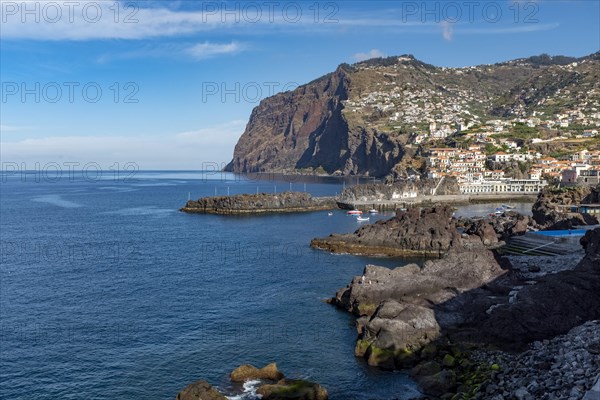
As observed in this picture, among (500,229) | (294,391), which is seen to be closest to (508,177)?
(500,229)

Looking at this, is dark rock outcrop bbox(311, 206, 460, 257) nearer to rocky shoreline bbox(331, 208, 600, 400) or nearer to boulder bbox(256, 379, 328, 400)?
rocky shoreline bbox(331, 208, 600, 400)

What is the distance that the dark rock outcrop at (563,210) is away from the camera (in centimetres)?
6056

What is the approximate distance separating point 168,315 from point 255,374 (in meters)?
11.9

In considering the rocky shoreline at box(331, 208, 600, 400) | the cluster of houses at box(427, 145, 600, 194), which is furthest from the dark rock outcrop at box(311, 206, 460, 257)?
the cluster of houses at box(427, 145, 600, 194)

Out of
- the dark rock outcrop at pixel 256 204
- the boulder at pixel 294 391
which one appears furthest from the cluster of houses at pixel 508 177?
the boulder at pixel 294 391

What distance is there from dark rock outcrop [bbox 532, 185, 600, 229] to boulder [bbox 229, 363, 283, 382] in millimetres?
43215

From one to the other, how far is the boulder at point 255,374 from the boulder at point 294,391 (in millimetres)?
1614

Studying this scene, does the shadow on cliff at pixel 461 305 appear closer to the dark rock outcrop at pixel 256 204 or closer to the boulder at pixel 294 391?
the boulder at pixel 294 391

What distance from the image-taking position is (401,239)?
57.3 meters

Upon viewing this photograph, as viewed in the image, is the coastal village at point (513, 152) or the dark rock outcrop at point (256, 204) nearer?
the dark rock outcrop at point (256, 204)

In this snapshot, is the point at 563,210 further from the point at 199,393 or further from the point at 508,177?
the point at 199,393

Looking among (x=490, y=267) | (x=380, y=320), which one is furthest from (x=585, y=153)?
(x=380, y=320)

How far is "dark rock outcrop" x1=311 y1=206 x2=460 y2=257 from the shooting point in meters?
55.7

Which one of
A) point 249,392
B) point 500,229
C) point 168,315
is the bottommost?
point 249,392
